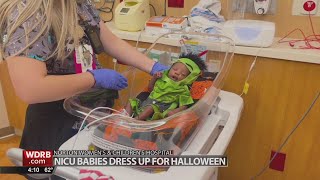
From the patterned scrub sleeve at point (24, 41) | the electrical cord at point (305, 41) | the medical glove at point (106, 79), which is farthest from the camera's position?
the electrical cord at point (305, 41)

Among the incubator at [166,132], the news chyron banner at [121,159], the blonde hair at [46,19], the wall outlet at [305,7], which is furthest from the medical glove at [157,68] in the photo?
the wall outlet at [305,7]

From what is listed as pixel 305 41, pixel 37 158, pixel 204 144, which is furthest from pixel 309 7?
pixel 37 158

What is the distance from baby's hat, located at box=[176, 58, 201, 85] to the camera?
1.19 m

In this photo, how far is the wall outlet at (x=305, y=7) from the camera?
4.91 ft

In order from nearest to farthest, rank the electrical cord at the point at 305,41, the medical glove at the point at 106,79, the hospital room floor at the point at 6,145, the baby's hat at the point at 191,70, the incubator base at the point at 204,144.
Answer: the incubator base at the point at 204,144 < the medical glove at the point at 106,79 < the baby's hat at the point at 191,70 < the electrical cord at the point at 305,41 < the hospital room floor at the point at 6,145

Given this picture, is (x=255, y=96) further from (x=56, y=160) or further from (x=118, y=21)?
(x=56, y=160)

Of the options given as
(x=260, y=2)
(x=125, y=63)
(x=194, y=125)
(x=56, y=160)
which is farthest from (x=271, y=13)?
(x=56, y=160)

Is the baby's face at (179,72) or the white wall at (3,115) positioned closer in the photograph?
the baby's face at (179,72)

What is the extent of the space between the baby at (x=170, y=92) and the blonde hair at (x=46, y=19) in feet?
1.00

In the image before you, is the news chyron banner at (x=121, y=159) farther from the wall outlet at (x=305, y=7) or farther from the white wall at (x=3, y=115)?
the white wall at (x=3, y=115)

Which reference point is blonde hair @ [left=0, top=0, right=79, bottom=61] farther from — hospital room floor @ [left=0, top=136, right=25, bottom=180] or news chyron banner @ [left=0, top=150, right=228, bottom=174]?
hospital room floor @ [left=0, top=136, right=25, bottom=180]

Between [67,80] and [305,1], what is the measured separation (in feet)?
4.03

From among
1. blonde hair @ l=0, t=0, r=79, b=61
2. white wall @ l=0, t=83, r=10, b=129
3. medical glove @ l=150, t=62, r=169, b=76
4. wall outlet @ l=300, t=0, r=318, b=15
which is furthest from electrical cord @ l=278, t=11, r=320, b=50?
white wall @ l=0, t=83, r=10, b=129

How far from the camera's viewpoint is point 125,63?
4.37 ft
